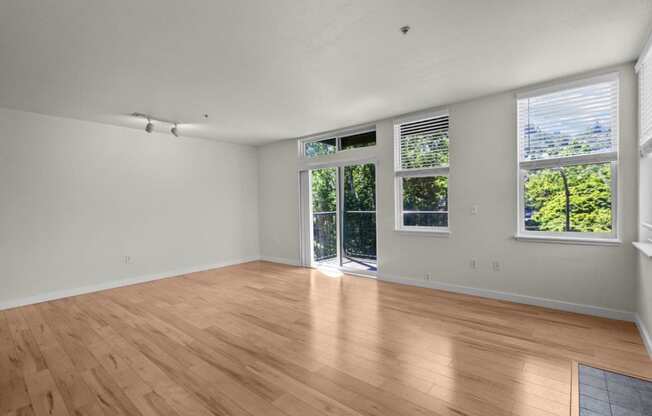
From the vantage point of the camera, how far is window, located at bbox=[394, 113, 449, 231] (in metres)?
4.41

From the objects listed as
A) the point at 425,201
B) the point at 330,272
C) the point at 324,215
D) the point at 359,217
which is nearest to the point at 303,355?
the point at 425,201

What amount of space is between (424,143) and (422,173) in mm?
451

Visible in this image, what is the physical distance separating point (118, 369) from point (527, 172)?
15.1ft

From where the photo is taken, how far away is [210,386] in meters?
2.13

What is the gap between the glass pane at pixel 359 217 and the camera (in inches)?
208

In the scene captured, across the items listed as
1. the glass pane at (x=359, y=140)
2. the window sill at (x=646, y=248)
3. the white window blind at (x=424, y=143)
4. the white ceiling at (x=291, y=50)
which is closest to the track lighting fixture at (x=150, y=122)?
the white ceiling at (x=291, y=50)

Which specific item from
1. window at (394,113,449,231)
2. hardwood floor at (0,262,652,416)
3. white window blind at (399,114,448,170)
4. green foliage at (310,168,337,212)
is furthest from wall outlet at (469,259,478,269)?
green foliage at (310,168,337,212)

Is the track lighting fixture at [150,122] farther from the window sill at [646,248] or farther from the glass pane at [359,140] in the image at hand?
the window sill at [646,248]

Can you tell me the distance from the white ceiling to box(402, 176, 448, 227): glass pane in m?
1.13

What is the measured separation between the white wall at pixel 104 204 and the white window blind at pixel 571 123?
5.31 metres

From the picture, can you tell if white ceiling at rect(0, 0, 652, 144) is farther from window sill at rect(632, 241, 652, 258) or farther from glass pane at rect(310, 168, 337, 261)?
glass pane at rect(310, 168, 337, 261)

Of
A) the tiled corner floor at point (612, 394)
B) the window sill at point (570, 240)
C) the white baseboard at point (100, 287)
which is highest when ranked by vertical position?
the window sill at point (570, 240)

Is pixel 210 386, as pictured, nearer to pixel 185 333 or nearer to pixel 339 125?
pixel 185 333

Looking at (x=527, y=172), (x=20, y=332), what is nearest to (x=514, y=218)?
(x=527, y=172)
